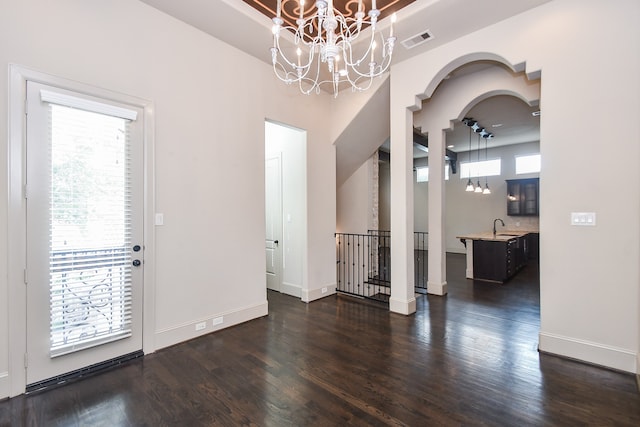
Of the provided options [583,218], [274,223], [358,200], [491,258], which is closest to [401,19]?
[583,218]

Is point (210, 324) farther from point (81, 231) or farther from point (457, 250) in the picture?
point (457, 250)

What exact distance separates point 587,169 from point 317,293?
Result: 3.64m

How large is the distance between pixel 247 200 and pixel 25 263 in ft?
6.86

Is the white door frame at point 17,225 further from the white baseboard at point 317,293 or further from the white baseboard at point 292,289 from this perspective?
the white baseboard at point 292,289

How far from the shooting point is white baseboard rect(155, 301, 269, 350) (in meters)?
3.00

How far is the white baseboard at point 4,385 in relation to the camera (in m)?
2.15

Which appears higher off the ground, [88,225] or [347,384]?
[88,225]

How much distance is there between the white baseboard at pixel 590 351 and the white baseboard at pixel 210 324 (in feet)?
10.4

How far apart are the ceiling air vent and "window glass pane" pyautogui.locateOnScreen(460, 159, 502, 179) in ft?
25.0

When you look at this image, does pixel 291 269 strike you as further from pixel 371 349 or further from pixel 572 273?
pixel 572 273

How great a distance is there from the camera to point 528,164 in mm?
9016

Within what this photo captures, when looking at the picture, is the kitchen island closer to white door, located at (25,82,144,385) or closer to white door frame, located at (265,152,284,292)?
white door frame, located at (265,152,284,292)

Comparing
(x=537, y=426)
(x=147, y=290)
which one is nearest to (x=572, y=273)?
(x=537, y=426)

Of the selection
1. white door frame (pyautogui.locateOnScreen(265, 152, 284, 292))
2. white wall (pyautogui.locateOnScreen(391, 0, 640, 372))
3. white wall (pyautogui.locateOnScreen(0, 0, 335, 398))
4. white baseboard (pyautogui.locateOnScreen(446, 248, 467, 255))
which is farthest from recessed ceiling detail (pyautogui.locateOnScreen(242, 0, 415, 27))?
white baseboard (pyautogui.locateOnScreen(446, 248, 467, 255))
